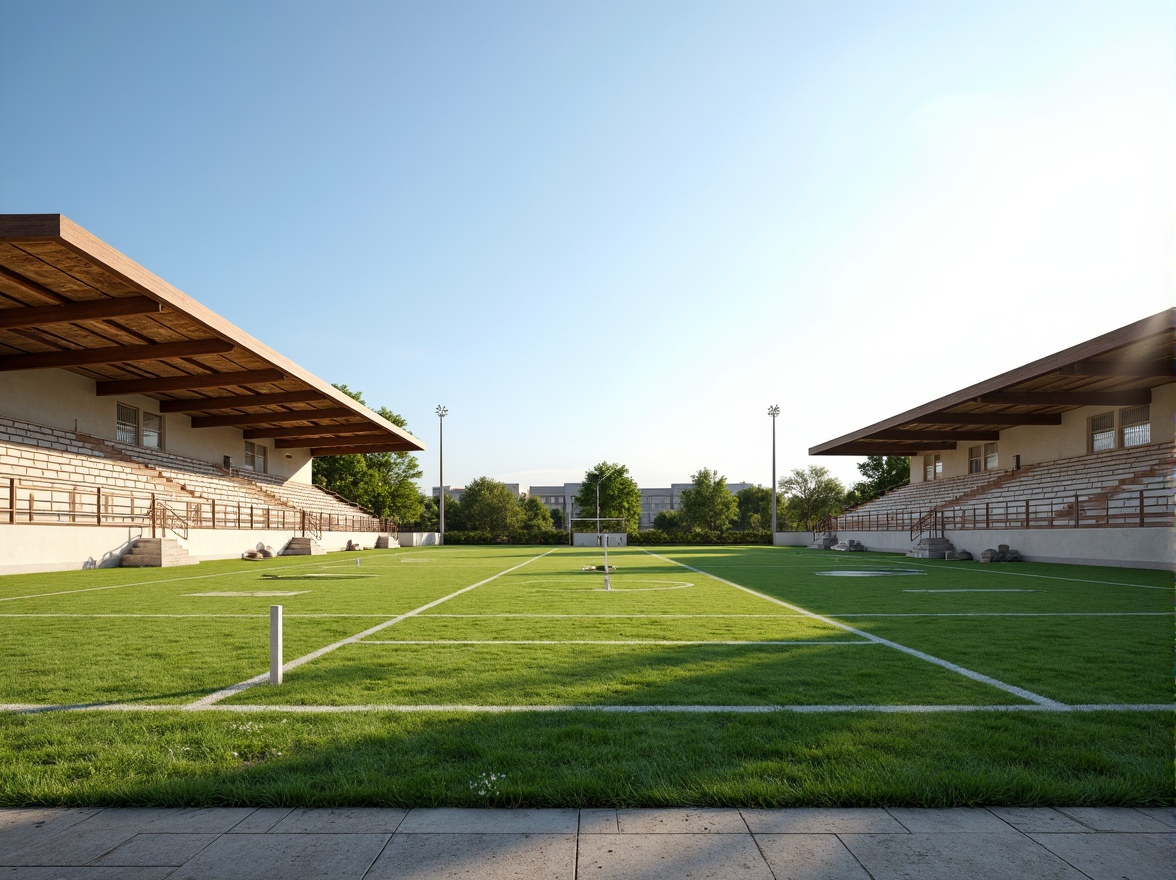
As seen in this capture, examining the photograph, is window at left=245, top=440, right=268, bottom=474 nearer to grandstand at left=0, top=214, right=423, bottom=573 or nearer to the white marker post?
grandstand at left=0, top=214, right=423, bottom=573

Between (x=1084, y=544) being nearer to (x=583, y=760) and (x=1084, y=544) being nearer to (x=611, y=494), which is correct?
(x=583, y=760)

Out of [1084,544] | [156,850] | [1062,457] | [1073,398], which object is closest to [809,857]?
[156,850]

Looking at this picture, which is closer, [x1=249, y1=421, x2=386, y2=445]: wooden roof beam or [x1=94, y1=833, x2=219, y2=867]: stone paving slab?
[x1=94, y1=833, x2=219, y2=867]: stone paving slab

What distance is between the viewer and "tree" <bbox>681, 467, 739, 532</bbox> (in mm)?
94312

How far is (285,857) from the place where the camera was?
10.1 ft

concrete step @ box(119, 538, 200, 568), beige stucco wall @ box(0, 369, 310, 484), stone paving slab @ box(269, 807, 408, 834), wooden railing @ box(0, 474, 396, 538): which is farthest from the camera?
beige stucco wall @ box(0, 369, 310, 484)

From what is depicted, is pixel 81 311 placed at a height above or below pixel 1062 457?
above

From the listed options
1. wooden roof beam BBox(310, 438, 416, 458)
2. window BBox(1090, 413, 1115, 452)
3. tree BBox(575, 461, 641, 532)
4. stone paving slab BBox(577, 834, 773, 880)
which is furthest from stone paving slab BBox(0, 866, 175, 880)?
tree BBox(575, 461, 641, 532)

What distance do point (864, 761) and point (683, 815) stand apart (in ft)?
3.92

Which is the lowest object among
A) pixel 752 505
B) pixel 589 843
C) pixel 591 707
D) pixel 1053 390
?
pixel 752 505

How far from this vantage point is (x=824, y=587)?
1602 centimetres

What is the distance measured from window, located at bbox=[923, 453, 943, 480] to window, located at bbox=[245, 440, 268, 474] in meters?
44.7

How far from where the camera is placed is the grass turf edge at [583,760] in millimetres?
3631

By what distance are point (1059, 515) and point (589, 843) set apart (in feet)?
96.5
